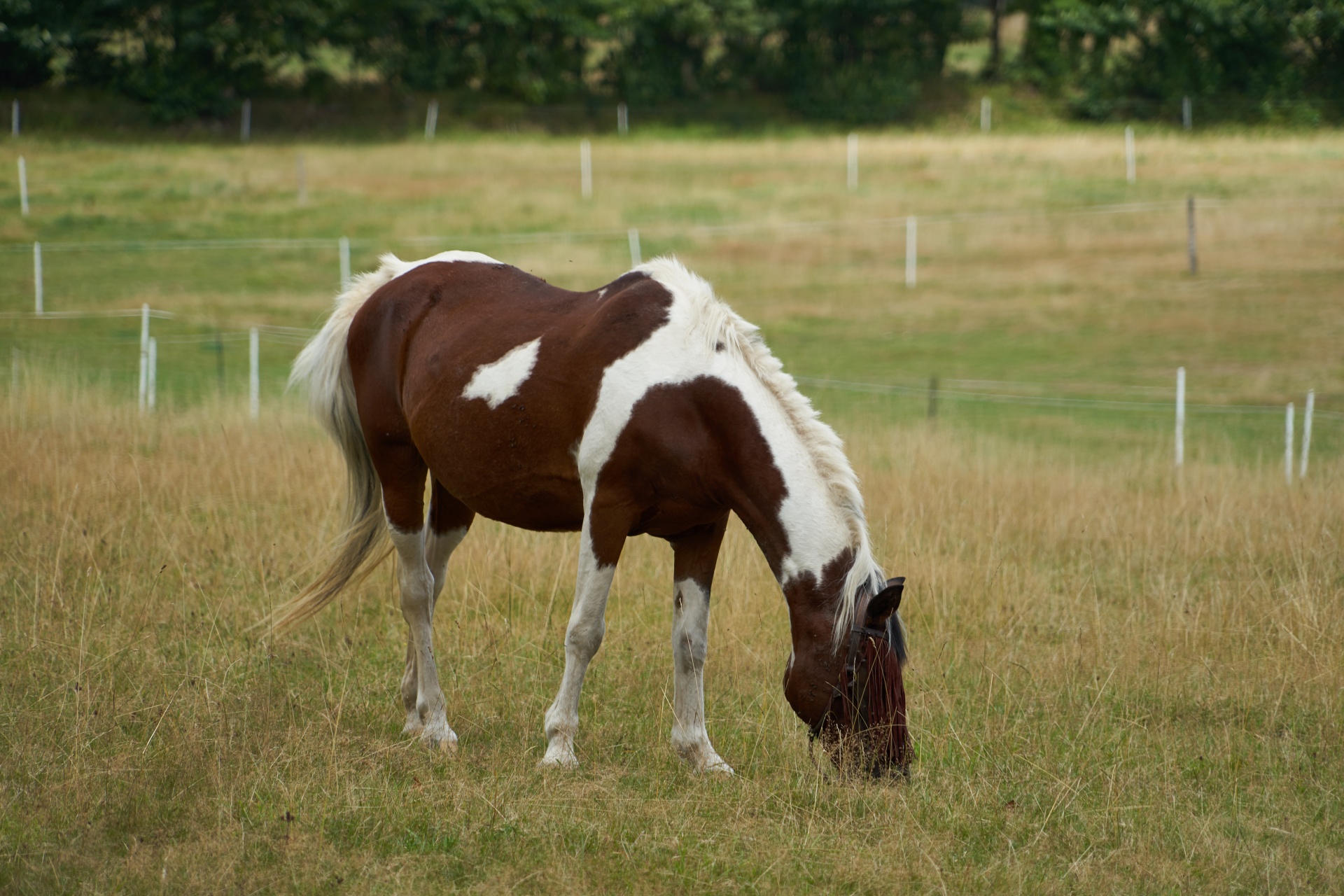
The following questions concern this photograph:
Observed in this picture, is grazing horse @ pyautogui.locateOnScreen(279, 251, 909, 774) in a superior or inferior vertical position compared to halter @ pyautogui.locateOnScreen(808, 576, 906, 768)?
superior

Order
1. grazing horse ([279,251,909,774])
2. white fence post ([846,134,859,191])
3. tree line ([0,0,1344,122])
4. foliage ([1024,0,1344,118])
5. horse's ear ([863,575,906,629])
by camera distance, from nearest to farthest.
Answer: horse's ear ([863,575,906,629]), grazing horse ([279,251,909,774]), white fence post ([846,134,859,191]), tree line ([0,0,1344,122]), foliage ([1024,0,1344,118])

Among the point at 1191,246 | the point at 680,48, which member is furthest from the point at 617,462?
the point at 680,48

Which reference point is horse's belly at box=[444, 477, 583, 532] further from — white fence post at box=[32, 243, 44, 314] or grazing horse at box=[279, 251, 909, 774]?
white fence post at box=[32, 243, 44, 314]

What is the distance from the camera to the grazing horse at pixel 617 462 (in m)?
4.19

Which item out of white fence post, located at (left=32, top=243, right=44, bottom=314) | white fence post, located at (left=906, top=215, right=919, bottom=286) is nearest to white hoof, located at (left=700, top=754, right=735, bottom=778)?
white fence post, located at (left=32, top=243, right=44, bottom=314)

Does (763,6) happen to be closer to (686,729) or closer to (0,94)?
(0,94)

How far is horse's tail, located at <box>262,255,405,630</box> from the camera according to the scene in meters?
5.56

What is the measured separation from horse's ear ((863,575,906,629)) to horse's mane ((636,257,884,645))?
0.22 ft

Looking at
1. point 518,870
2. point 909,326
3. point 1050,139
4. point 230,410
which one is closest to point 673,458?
A: point 518,870

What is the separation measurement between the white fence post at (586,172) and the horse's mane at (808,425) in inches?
923

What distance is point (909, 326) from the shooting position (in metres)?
20.2

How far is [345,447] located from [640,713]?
6.37 ft

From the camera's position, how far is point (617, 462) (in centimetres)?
437

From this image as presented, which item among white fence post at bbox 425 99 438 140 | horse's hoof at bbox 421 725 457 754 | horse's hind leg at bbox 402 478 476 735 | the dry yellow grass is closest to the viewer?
the dry yellow grass
